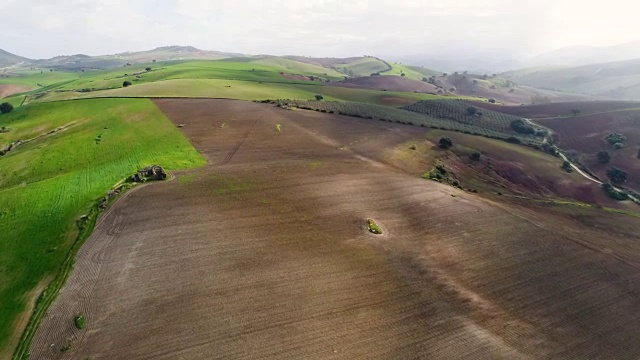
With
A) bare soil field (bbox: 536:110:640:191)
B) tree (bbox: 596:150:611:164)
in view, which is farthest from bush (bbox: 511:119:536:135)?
tree (bbox: 596:150:611:164)

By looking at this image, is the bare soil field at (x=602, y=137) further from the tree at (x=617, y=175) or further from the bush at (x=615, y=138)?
the tree at (x=617, y=175)

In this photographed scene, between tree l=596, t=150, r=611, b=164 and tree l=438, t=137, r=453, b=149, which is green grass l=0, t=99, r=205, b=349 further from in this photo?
tree l=596, t=150, r=611, b=164

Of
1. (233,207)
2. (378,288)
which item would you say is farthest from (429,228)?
(233,207)

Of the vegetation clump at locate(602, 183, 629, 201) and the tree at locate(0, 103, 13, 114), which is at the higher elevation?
the tree at locate(0, 103, 13, 114)

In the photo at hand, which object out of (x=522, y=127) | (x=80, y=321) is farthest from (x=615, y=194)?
(x=80, y=321)

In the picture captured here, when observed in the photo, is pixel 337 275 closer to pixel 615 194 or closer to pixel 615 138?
pixel 615 194

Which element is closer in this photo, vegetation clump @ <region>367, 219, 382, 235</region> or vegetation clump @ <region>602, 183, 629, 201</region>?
vegetation clump @ <region>367, 219, 382, 235</region>

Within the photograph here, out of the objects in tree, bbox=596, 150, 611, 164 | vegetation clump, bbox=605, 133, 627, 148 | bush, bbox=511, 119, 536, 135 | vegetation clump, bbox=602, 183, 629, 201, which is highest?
bush, bbox=511, 119, 536, 135
